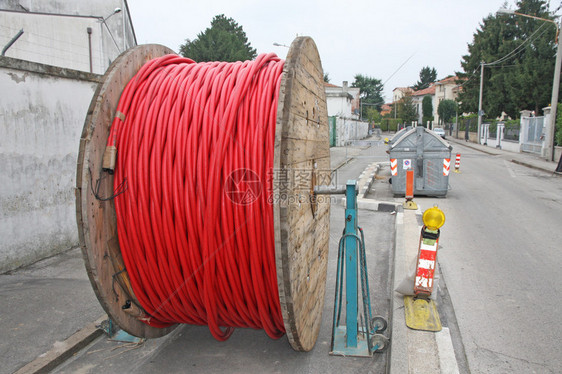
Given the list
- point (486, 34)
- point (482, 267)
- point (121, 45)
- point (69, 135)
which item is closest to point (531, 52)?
point (486, 34)

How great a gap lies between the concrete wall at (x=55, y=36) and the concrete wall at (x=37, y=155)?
6.27 m

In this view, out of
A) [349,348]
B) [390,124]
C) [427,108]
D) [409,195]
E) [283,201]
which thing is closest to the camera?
[283,201]

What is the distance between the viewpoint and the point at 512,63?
37.6 metres

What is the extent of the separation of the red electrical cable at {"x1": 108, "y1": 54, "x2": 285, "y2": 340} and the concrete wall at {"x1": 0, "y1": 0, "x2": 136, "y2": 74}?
9.46 metres

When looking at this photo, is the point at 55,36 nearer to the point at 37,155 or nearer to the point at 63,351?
the point at 37,155

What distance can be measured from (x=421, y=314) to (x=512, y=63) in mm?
41100

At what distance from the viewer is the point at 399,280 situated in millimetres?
4418

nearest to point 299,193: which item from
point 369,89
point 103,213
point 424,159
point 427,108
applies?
point 103,213

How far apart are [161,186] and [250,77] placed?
0.94m

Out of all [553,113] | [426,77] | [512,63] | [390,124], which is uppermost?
[426,77]

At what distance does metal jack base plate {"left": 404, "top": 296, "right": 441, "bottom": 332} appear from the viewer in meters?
3.44

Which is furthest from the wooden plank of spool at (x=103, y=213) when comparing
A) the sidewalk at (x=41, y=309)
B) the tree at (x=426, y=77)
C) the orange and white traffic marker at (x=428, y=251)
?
the tree at (x=426, y=77)

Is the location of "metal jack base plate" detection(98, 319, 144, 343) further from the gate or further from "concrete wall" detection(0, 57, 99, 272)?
the gate

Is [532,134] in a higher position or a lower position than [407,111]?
lower
